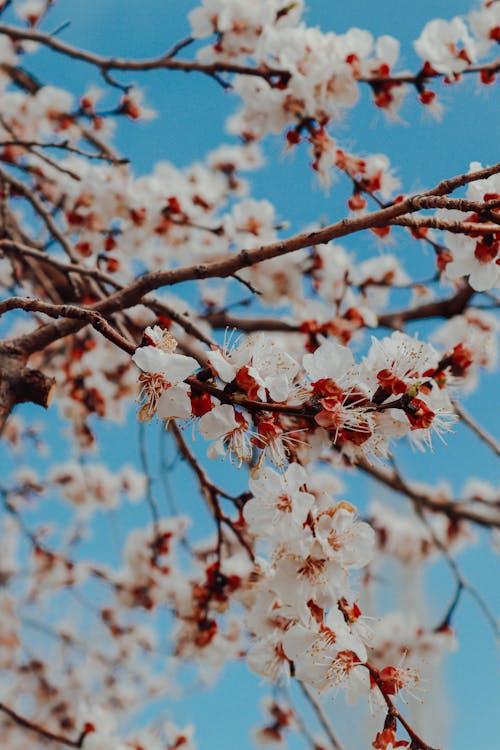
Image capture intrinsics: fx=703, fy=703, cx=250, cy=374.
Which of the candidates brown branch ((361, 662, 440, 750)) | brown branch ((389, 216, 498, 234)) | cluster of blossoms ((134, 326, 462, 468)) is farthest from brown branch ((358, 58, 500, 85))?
brown branch ((361, 662, 440, 750))

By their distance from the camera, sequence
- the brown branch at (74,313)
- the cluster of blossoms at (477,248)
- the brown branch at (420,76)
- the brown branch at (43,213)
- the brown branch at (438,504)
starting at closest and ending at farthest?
the brown branch at (74,313) < the cluster of blossoms at (477,248) < the brown branch at (43,213) < the brown branch at (420,76) < the brown branch at (438,504)

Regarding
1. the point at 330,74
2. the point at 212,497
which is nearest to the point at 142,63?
the point at 330,74

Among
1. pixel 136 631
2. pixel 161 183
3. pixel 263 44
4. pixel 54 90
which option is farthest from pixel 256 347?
pixel 136 631

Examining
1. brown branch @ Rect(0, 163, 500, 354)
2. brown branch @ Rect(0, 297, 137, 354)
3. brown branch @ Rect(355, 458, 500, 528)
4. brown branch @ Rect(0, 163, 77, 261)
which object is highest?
brown branch @ Rect(355, 458, 500, 528)

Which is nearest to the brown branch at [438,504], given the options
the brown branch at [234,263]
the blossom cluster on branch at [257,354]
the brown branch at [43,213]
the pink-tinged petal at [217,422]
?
the blossom cluster on branch at [257,354]

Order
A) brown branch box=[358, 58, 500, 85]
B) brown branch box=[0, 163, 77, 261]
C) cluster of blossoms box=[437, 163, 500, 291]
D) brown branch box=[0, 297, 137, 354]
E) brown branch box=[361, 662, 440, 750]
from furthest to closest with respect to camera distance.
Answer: brown branch box=[358, 58, 500, 85], brown branch box=[0, 163, 77, 261], cluster of blossoms box=[437, 163, 500, 291], brown branch box=[361, 662, 440, 750], brown branch box=[0, 297, 137, 354]

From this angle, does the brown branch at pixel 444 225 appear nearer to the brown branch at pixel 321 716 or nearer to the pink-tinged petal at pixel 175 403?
the pink-tinged petal at pixel 175 403

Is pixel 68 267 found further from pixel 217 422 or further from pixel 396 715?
pixel 396 715

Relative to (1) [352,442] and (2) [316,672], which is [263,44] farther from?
(2) [316,672]

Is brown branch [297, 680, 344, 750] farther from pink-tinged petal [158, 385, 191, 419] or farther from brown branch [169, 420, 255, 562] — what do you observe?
pink-tinged petal [158, 385, 191, 419]

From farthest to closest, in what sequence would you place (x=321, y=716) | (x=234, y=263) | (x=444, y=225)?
(x=321, y=716), (x=234, y=263), (x=444, y=225)

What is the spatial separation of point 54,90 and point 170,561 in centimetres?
226

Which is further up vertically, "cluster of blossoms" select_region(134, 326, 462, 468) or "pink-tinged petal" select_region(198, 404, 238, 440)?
"cluster of blossoms" select_region(134, 326, 462, 468)

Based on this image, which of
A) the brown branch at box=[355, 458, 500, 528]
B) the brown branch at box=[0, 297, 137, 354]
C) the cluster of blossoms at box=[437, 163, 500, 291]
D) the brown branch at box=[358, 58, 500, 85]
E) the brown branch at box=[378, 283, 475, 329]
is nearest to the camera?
the brown branch at box=[0, 297, 137, 354]
